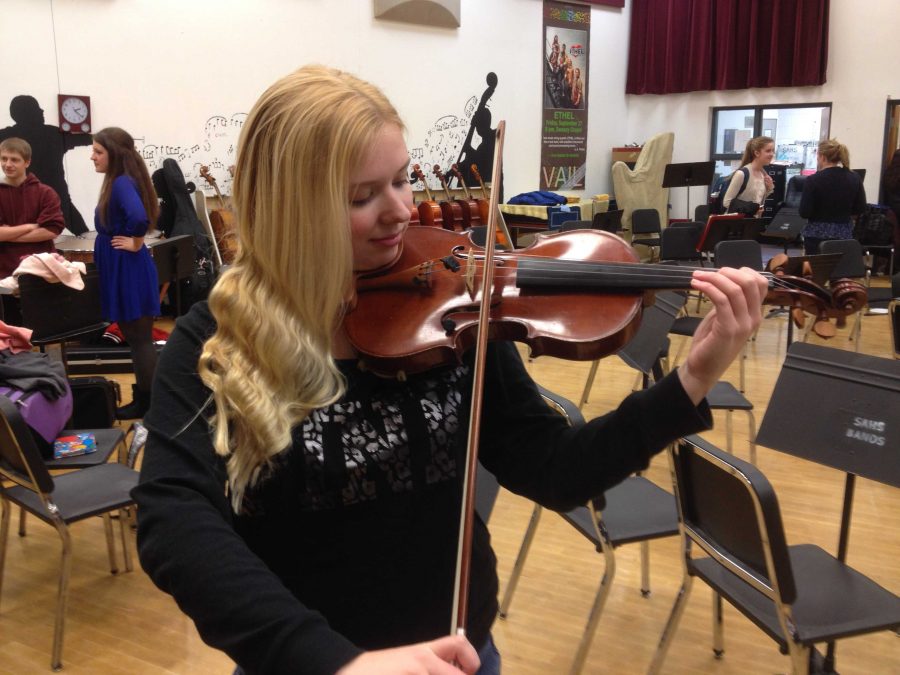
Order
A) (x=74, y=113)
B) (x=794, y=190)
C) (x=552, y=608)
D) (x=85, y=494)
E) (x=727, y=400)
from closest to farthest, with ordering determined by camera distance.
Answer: (x=85, y=494), (x=552, y=608), (x=727, y=400), (x=74, y=113), (x=794, y=190)

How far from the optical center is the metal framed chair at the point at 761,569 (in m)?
1.67

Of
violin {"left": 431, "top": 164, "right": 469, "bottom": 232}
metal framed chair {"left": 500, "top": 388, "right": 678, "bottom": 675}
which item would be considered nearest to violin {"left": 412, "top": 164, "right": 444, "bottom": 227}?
violin {"left": 431, "top": 164, "right": 469, "bottom": 232}

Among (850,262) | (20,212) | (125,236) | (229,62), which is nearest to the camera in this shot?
(125,236)

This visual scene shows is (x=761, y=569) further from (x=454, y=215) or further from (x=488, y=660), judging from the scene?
(x=454, y=215)

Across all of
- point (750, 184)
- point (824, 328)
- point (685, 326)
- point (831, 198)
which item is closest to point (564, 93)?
point (750, 184)

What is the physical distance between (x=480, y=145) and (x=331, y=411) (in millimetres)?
8576

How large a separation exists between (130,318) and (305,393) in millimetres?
3717

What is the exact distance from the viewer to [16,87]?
20.1ft

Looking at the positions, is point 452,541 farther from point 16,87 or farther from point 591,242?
point 16,87

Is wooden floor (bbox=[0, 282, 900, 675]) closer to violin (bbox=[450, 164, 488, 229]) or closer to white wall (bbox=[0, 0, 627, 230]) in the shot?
white wall (bbox=[0, 0, 627, 230])

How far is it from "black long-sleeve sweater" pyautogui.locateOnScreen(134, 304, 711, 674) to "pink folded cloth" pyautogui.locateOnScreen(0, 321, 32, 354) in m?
2.39

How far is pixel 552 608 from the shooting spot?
8.72 ft

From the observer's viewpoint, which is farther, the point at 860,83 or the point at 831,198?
the point at 860,83

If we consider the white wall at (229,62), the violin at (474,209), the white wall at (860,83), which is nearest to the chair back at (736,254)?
the white wall at (229,62)
